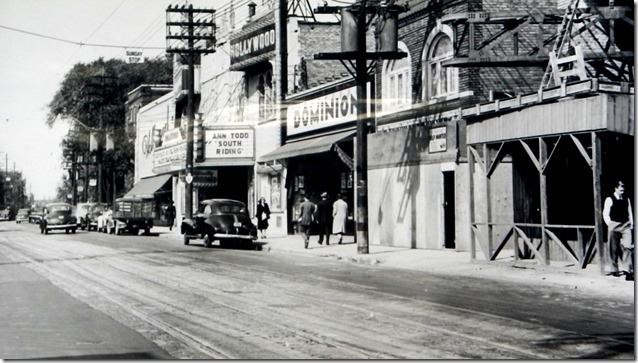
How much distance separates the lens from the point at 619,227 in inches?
550

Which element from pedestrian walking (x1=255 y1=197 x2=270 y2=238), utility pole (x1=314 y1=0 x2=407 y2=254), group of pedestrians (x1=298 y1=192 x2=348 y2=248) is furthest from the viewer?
pedestrian walking (x1=255 y1=197 x2=270 y2=238)

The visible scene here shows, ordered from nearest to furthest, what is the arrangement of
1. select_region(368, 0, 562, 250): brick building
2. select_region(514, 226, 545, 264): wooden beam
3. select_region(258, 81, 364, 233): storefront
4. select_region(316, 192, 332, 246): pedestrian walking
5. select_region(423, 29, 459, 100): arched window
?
select_region(514, 226, 545, 264): wooden beam → select_region(368, 0, 562, 250): brick building → select_region(423, 29, 459, 100): arched window → select_region(316, 192, 332, 246): pedestrian walking → select_region(258, 81, 364, 233): storefront

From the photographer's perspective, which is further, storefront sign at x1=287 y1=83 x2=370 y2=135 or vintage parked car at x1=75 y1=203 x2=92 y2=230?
vintage parked car at x1=75 y1=203 x2=92 y2=230

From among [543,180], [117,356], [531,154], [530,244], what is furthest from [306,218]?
[117,356]

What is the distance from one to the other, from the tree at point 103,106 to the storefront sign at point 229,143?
4.66m

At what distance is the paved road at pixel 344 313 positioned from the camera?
26.0 feet

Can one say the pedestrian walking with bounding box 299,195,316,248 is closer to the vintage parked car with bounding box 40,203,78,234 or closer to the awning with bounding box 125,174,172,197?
the vintage parked car with bounding box 40,203,78,234

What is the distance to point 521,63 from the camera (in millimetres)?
19516

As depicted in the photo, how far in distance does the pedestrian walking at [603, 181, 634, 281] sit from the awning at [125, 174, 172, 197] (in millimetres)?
38295

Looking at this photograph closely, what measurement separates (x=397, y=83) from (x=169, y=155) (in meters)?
25.4

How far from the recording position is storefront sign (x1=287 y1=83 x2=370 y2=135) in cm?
2872

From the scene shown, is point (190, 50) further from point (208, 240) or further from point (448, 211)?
point (448, 211)

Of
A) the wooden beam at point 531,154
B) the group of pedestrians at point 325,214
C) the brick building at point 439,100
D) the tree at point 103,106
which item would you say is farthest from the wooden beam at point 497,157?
the group of pedestrians at point 325,214

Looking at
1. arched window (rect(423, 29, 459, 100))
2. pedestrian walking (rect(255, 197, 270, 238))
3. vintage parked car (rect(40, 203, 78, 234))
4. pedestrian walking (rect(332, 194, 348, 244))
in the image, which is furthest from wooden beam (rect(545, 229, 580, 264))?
vintage parked car (rect(40, 203, 78, 234))
